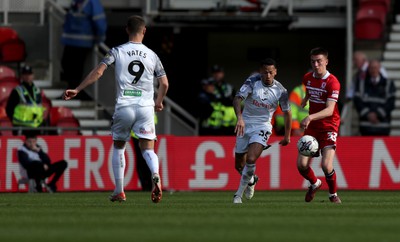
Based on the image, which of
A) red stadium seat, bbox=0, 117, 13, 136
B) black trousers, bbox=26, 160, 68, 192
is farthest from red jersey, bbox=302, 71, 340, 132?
red stadium seat, bbox=0, 117, 13, 136

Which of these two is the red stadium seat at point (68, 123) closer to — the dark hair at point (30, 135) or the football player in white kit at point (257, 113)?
the dark hair at point (30, 135)

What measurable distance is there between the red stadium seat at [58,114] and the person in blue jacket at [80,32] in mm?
1270

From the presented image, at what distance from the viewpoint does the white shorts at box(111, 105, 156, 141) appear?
52.0ft

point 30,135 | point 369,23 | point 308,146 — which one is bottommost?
point 30,135

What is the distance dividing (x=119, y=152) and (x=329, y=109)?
2.58m

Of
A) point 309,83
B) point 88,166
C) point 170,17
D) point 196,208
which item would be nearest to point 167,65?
point 170,17

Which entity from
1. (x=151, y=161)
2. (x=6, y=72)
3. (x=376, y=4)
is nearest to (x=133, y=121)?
(x=151, y=161)

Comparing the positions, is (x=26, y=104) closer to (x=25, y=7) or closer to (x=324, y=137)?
(x=25, y=7)

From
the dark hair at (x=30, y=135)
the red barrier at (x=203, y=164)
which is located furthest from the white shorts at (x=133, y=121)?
the red barrier at (x=203, y=164)

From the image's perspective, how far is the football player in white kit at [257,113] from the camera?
16995 millimetres

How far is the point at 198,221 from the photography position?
12.5 metres

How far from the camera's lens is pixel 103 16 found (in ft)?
83.4

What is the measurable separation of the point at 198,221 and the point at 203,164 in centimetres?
1094

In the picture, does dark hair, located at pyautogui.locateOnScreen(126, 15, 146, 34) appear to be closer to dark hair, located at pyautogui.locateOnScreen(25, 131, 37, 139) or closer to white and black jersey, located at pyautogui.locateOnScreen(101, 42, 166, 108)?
white and black jersey, located at pyautogui.locateOnScreen(101, 42, 166, 108)
